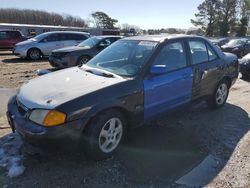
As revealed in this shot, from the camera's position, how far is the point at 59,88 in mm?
3664

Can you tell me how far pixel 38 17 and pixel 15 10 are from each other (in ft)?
21.2

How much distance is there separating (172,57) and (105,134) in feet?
5.79

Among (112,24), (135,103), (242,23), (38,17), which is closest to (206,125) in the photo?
(135,103)

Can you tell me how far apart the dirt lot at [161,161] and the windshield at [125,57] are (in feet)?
3.59

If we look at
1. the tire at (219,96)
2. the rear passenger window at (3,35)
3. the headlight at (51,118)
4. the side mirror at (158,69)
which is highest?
the side mirror at (158,69)

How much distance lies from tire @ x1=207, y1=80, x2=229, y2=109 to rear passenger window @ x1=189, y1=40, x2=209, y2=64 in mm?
781

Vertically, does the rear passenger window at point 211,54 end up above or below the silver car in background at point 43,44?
above

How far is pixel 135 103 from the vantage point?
386 centimetres

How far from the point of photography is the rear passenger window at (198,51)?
4953 millimetres

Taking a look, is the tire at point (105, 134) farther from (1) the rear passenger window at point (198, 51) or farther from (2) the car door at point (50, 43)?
(2) the car door at point (50, 43)

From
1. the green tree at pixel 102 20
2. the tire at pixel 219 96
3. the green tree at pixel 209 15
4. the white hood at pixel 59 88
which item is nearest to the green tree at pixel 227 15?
the green tree at pixel 209 15

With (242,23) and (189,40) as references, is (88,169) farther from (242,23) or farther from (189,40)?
(242,23)

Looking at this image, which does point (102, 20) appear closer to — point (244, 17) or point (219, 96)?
point (244, 17)

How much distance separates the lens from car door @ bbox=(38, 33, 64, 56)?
15611 millimetres
